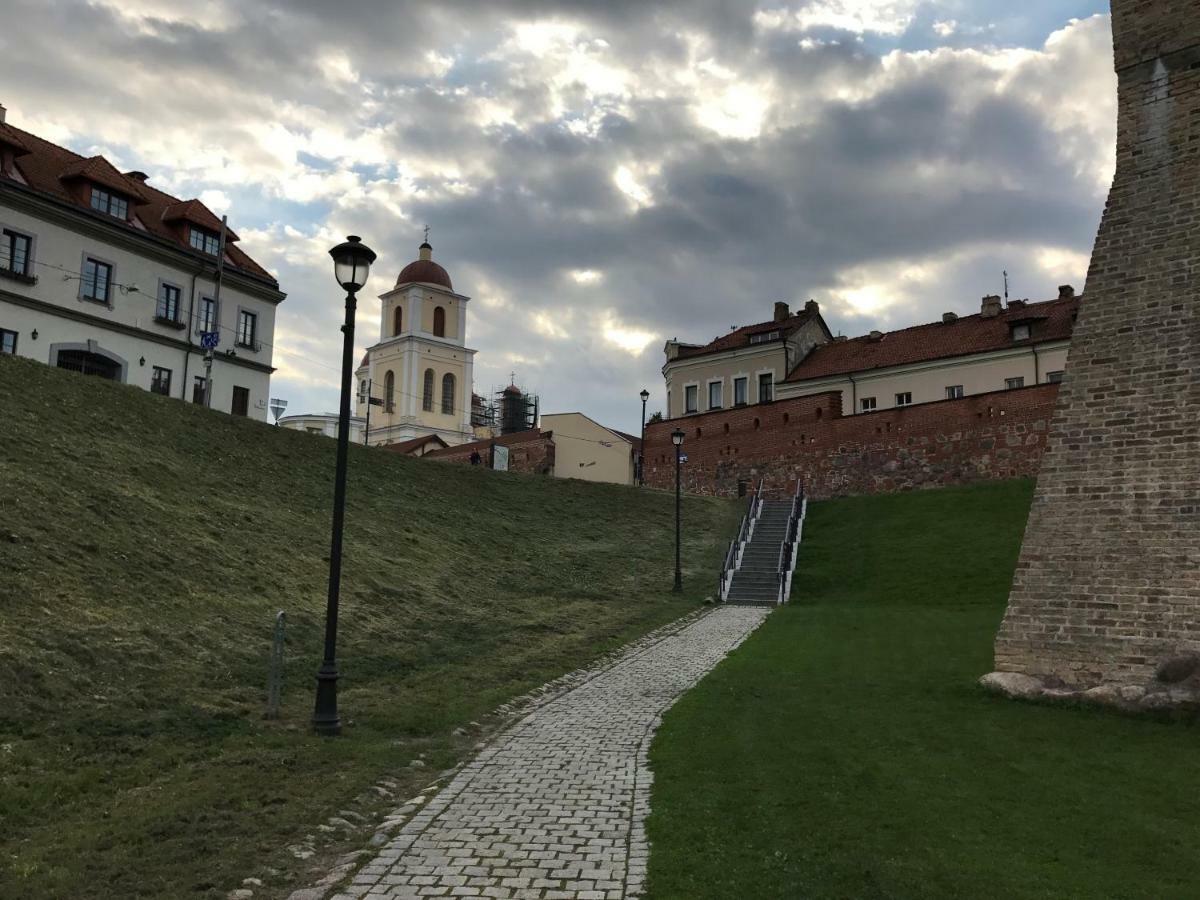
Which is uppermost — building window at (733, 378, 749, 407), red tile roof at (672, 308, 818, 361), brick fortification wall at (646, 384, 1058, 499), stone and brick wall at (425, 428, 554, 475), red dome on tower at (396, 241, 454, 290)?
red dome on tower at (396, 241, 454, 290)

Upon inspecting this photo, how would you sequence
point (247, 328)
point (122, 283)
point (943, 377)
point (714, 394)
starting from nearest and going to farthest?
Result: point (122, 283), point (247, 328), point (943, 377), point (714, 394)

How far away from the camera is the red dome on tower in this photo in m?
78.8

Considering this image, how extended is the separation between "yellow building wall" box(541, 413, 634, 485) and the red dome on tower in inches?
1133

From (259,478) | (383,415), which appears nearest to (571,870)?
(259,478)

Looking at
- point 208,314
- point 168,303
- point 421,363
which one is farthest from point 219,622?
point 421,363

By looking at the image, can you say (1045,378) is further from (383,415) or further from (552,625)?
(383,415)

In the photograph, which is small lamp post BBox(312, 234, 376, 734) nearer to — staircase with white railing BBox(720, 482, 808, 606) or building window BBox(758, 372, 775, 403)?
staircase with white railing BBox(720, 482, 808, 606)

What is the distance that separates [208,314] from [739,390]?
100 ft

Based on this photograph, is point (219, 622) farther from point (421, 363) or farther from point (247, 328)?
point (421, 363)

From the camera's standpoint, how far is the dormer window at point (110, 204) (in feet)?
117

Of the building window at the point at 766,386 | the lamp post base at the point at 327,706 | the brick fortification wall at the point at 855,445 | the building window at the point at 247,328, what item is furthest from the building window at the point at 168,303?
the lamp post base at the point at 327,706

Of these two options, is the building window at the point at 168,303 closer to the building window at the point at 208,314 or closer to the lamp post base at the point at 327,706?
the building window at the point at 208,314

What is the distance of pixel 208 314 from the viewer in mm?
39562

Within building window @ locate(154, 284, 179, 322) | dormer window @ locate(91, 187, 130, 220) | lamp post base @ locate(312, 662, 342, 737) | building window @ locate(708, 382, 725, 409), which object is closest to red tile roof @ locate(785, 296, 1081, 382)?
building window @ locate(708, 382, 725, 409)
